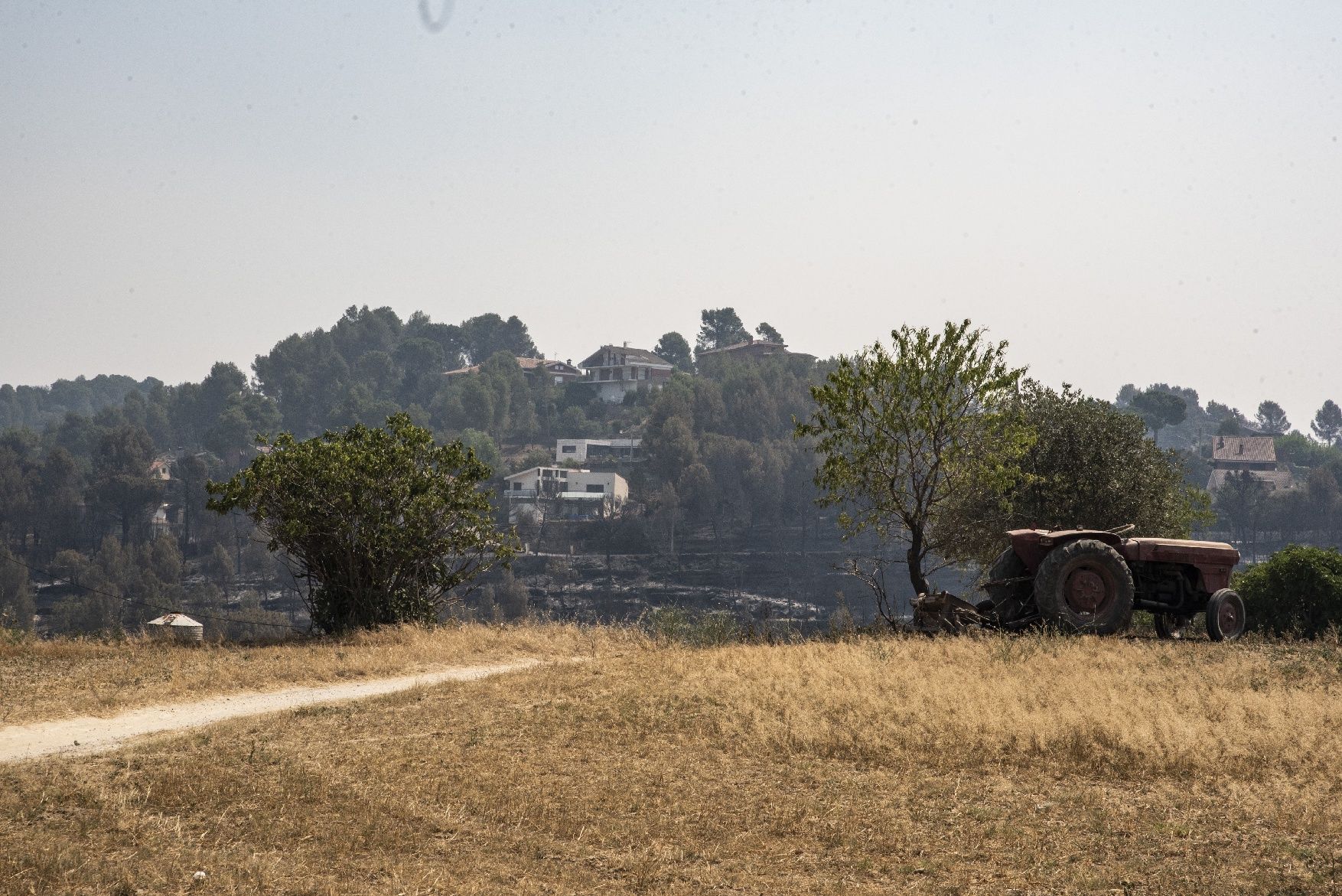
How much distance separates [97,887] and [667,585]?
12077 centimetres

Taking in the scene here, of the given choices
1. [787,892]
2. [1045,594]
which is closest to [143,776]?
[787,892]

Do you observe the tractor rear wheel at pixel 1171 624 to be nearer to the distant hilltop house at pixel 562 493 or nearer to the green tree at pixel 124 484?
the distant hilltop house at pixel 562 493

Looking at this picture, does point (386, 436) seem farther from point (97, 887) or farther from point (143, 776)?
point (97, 887)

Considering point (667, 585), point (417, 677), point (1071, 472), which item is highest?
point (1071, 472)

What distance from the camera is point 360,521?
78.1 feet

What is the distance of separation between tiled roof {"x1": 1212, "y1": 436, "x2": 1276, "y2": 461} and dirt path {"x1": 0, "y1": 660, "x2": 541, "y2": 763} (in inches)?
7457

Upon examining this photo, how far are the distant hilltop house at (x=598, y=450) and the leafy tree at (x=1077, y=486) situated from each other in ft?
478

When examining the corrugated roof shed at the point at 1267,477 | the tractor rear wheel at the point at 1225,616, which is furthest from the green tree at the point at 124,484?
the corrugated roof shed at the point at 1267,477

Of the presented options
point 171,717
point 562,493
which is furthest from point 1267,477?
point 171,717

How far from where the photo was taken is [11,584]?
110 meters

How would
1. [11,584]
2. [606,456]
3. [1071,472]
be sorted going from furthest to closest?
[606,456]
[11,584]
[1071,472]

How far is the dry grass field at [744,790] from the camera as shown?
8.87 m

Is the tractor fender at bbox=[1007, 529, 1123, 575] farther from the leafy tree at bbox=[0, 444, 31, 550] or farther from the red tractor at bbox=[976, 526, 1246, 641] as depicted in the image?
the leafy tree at bbox=[0, 444, 31, 550]

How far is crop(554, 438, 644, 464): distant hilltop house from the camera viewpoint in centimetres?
18150
